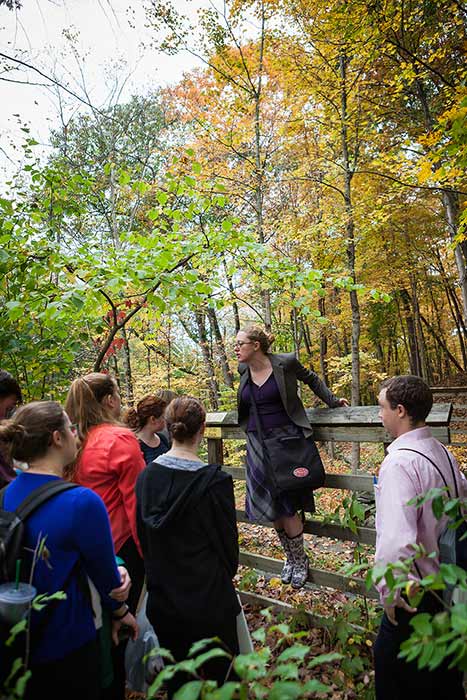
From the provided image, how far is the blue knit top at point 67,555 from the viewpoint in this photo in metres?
1.55

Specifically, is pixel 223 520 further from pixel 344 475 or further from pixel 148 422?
pixel 148 422

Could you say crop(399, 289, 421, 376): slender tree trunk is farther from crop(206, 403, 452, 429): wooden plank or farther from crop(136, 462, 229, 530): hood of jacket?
crop(136, 462, 229, 530): hood of jacket

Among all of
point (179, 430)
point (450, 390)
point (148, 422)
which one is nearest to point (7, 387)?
point (148, 422)

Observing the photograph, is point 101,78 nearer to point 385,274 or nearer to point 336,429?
point 385,274

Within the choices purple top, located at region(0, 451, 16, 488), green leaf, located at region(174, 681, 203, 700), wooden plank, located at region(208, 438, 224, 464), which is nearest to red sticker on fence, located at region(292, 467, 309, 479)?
wooden plank, located at region(208, 438, 224, 464)

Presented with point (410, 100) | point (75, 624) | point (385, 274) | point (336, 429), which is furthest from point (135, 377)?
point (75, 624)

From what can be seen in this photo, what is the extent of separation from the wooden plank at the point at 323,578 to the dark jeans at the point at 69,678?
1912 millimetres

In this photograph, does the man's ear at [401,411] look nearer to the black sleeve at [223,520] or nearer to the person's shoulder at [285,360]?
the black sleeve at [223,520]

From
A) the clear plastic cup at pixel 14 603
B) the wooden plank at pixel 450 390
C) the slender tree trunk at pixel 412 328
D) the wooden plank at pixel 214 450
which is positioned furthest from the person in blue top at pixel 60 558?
the slender tree trunk at pixel 412 328

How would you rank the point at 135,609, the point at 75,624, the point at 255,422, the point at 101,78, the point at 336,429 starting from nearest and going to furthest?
the point at 75,624 → the point at 135,609 → the point at 336,429 → the point at 255,422 → the point at 101,78

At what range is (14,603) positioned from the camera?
1.30m

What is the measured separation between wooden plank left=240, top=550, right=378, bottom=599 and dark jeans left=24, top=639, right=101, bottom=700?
191 centimetres

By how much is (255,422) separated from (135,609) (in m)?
1.47

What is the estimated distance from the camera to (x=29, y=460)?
172 cm
